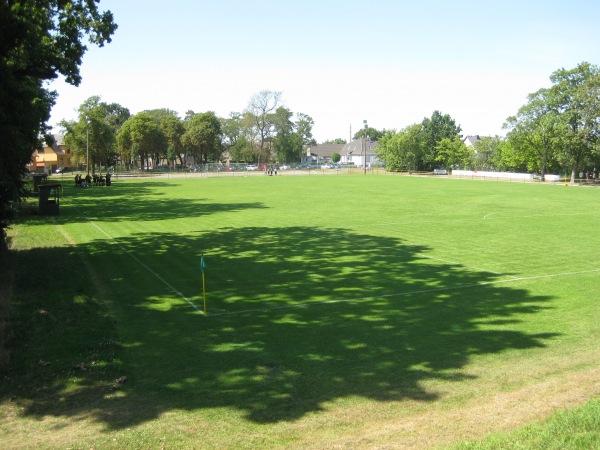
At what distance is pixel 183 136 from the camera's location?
387ft

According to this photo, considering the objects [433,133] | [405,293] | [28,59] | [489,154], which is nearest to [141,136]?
[433,133]

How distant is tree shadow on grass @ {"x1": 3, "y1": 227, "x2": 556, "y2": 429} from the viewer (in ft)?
26.3

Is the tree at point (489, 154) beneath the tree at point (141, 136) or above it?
beneath

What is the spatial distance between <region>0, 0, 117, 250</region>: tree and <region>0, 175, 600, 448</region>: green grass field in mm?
3310

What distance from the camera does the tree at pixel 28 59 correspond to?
1374 cm

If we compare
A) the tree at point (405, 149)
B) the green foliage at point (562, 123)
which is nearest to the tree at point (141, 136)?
the tree at point (405, 149)

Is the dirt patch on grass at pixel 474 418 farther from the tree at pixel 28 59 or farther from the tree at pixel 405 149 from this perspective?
the tree at pixel 405 149

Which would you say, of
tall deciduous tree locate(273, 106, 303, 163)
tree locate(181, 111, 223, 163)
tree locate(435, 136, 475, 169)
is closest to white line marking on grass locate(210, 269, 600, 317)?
tree locate(435, 136, 475, 169)

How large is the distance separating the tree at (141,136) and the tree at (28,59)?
89724 millimetres

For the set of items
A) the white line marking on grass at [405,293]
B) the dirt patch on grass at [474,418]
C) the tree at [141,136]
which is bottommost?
the dirt patch on grass at [474,418]

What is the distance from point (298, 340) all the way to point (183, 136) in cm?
11253

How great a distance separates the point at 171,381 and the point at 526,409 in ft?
17.6

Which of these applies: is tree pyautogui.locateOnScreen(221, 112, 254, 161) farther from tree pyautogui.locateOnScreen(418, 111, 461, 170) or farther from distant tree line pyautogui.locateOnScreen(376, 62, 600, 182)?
distant tree line pyautogui.locateOnScreen(376, 62, 600, 182)

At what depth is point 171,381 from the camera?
856cm
